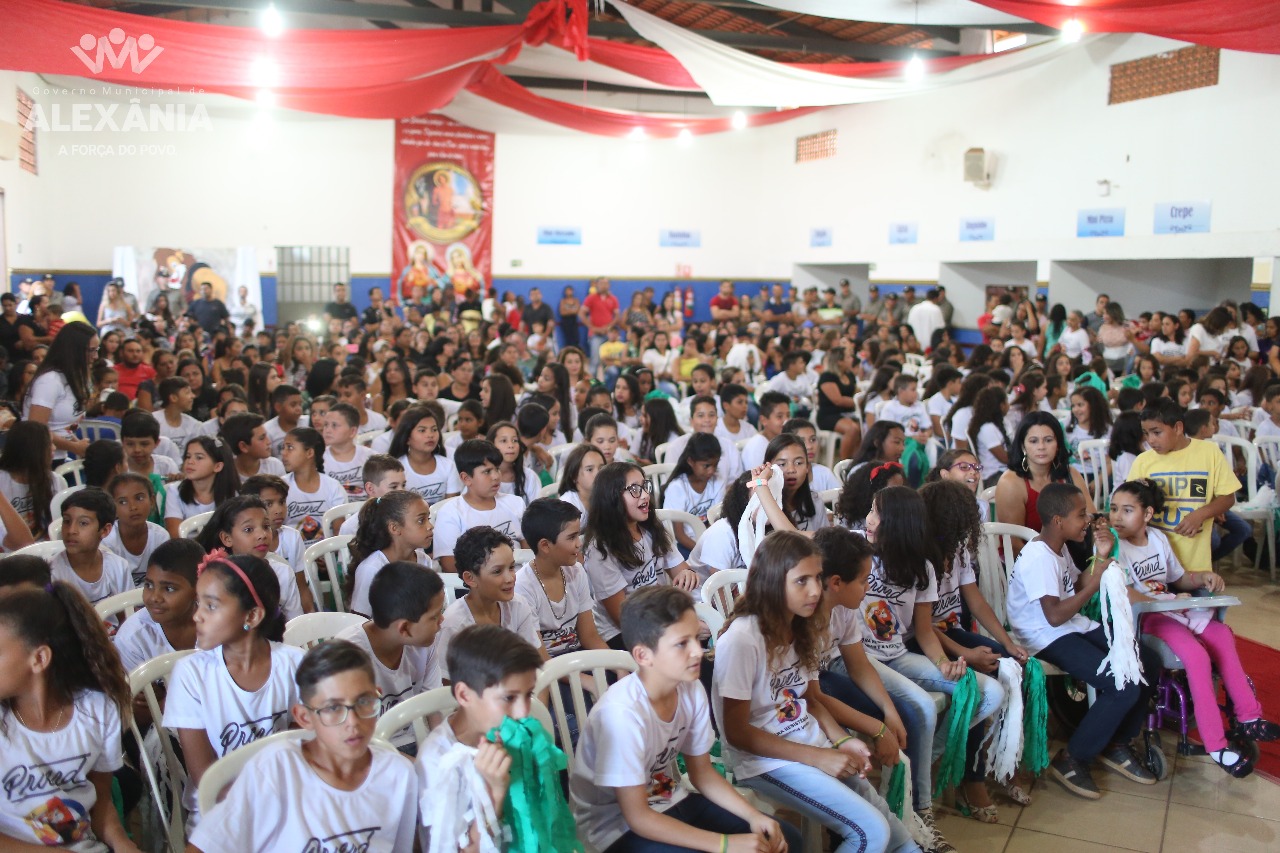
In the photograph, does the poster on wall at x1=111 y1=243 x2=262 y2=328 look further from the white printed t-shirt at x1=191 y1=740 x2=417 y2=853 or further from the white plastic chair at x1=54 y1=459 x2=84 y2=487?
the white printed t-shirt at x1=191 y1=740 x2=417 y2=853

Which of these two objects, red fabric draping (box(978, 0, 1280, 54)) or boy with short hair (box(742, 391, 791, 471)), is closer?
boy with short hair (box(742, 391, 791, 471))

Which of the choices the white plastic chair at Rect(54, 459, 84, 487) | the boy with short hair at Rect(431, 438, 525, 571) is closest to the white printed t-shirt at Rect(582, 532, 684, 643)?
the boy with short hair at Rect(431, 438, 525, 571)

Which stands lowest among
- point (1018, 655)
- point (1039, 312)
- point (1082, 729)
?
point (1082, 729)

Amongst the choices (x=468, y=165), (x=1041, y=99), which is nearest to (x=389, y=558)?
(x=1041, y=99)

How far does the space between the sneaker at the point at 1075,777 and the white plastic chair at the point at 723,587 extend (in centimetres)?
122

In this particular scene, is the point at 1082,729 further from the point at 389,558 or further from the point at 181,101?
the point at 181,101

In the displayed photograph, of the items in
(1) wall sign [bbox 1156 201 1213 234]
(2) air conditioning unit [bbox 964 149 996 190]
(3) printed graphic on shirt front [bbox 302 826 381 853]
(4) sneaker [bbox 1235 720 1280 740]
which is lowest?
(4) sneaker [bbox 1235 720 1280 740]

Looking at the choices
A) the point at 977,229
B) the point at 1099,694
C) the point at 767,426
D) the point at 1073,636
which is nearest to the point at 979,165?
the point at 977,229

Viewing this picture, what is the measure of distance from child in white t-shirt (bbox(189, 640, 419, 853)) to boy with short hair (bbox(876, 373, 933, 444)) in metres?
4.85

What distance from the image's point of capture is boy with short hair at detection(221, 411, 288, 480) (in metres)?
4.50

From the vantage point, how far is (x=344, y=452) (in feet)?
16.0

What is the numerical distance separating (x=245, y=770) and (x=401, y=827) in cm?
33

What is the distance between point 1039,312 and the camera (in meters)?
11.5

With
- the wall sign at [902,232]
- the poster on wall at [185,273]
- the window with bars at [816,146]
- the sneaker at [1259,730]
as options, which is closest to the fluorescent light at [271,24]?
the sneaker at [1259,730]
